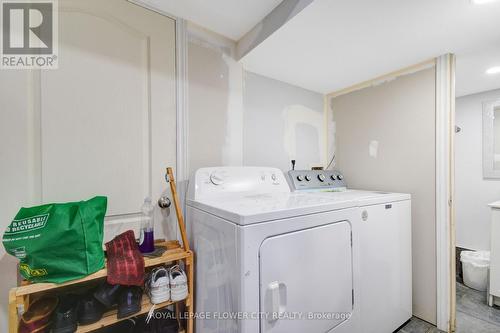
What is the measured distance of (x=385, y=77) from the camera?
1.94 m

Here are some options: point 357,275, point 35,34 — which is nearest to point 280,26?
point 35,34

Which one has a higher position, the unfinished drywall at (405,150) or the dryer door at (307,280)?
the unfinished drywall at (405,150)

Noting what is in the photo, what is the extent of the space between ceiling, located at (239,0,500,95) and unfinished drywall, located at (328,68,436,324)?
0.22m

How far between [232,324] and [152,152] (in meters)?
1.02

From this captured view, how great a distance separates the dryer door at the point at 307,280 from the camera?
2.95ft

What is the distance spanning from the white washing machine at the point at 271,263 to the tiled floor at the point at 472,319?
78cm

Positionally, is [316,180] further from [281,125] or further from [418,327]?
[418,327]

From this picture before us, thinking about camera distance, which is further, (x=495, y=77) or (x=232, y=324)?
(x=495, y=77)

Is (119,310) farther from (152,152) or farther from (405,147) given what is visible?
(405,147)

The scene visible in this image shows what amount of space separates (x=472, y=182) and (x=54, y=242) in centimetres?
385

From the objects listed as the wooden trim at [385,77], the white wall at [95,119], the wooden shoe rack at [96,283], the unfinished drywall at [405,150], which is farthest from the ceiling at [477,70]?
the wooden shoe rack at [96,283]

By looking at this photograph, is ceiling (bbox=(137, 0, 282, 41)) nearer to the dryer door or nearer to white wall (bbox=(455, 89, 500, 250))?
the dryer door

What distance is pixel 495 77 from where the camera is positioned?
204cm

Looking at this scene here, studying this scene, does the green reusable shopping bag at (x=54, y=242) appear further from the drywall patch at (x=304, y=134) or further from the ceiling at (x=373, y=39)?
the drywall patch at (x=304, y=134)
